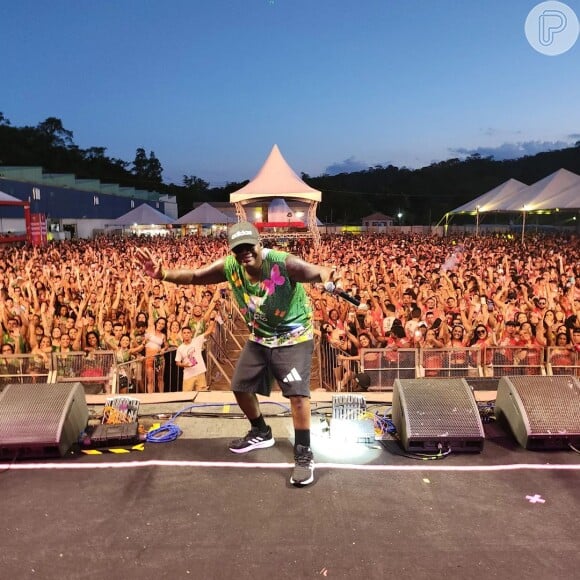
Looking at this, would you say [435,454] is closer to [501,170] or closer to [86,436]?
[86,436]

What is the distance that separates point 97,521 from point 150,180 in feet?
315

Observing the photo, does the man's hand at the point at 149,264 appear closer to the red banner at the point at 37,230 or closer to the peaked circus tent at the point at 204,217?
the red banner at the point at 37,230

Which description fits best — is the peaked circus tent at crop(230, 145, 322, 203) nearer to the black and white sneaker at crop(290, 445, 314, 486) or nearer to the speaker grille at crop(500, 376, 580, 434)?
the speaker grille at crop(500, 376, 580, 434)

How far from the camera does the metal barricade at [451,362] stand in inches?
204

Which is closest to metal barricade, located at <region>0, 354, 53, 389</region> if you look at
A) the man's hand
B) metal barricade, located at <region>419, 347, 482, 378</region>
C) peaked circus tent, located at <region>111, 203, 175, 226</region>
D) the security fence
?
the security fence

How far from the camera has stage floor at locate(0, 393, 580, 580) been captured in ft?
7.28

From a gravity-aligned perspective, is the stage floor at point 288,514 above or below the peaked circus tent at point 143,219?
below

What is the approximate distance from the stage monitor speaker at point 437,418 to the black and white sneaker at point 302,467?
2.17 ft

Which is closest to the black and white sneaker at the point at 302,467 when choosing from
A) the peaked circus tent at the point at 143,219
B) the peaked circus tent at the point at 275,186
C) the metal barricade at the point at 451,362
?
the metal barricade at the point at 451,362

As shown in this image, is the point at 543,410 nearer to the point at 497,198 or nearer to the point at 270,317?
the point at 270,317

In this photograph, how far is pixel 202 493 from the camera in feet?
9.29

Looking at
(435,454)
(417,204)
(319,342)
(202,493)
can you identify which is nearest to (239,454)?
(202,493)

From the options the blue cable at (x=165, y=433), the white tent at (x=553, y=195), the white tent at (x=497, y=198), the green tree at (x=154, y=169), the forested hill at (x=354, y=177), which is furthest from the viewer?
the green tree at (x=154, y=169)

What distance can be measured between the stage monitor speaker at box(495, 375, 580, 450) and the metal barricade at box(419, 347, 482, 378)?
4.94 feet
